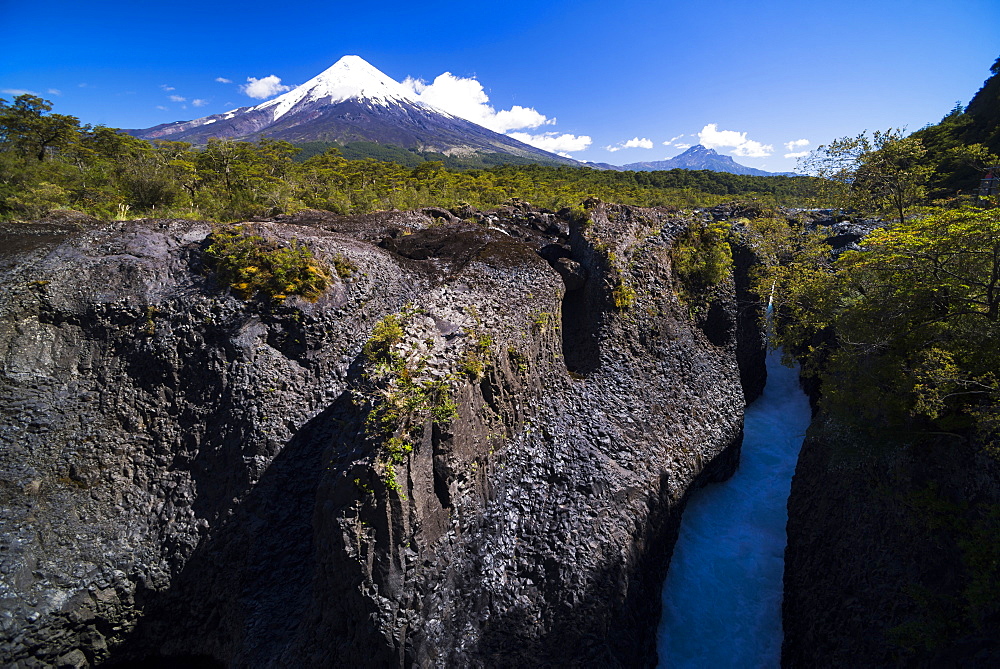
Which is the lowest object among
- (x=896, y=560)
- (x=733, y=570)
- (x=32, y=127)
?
(x=733, y=570)

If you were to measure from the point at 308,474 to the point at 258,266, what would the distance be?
543 cm

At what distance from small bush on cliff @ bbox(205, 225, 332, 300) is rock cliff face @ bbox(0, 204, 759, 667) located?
0.43 metres

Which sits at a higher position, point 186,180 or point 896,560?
point 186,180

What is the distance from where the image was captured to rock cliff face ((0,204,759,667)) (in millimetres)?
6977

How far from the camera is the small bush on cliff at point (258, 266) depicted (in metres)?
10.1

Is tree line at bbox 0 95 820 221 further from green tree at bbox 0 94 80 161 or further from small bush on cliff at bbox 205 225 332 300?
small bush on cliff at bbox 205 225 332 300

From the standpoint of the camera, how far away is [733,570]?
10883 mm

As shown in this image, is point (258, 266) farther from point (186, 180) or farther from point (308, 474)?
point (186, 180)

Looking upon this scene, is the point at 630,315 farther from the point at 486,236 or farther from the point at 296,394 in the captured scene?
the point at 296,394

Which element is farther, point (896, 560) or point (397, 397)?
point (397, 397)

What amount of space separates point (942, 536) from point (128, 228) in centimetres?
1893

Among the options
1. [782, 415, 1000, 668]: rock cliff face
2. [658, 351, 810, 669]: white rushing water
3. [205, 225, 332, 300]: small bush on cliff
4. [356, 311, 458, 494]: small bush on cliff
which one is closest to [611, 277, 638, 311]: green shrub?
[782, 415, 1000, 668]: rock cliff face

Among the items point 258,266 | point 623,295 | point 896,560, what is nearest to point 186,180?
point 258,266

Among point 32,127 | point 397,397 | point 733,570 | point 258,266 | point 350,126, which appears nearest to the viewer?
point 397,397
